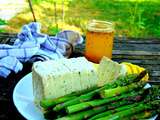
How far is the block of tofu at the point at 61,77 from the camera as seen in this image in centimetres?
115

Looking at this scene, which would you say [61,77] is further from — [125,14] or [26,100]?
[125,14]

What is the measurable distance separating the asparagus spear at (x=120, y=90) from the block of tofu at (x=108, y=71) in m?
0.07

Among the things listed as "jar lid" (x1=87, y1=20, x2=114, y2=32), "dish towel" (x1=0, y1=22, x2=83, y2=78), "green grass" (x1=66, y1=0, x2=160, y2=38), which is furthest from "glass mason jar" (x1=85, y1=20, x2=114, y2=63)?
"green grass" (x1=66, y1=0, x2=160, y2=38)

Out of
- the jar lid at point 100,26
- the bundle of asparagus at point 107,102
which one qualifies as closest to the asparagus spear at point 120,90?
the bundle of asparagus at point 107,102

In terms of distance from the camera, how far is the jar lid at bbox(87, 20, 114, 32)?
5.07ft

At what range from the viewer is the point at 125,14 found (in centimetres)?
504

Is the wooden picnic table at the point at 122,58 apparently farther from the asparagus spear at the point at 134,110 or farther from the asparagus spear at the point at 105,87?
the asparagus spear at the point at 134,110

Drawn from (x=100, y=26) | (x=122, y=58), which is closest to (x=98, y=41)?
(x=100, y=26)

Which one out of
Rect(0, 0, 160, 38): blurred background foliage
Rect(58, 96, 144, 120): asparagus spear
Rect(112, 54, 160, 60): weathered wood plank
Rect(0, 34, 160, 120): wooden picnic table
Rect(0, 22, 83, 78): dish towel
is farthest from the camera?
Rect(0, 0, 160, 38): blurred background foliage

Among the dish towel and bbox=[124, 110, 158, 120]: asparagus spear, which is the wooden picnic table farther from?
bbox=[124, 110, 158, 120]: asparagus spear

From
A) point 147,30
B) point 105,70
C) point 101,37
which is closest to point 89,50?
point 101,37

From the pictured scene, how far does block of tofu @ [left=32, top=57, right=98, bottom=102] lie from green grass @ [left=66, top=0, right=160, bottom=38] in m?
3.19

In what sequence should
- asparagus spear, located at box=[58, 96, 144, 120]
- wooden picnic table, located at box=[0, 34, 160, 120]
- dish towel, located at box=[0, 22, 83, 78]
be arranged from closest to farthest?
asparagus spear, located at box=[58, 96, 144, 120], wooden picnic table, located at box=[0, 34, 160, 120], dish towel, located at box=[0, 22, 83, 78]

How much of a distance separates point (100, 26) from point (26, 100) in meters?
0.48
